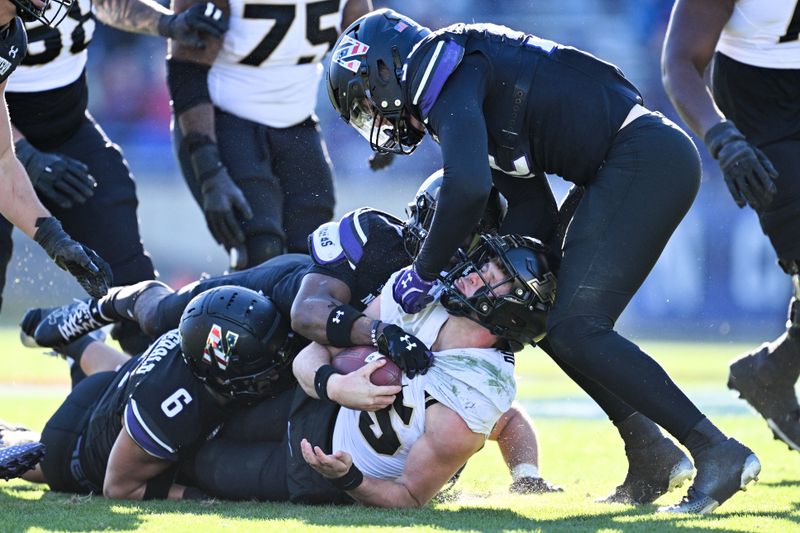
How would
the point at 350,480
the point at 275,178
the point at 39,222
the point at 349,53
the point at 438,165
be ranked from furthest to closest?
the point at 438,165, the point at 275,178, the point at 39,222, the point at 349,53, the point at 350,480

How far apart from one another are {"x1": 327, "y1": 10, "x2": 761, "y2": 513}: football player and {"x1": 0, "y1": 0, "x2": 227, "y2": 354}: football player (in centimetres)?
175

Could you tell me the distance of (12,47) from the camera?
4102 millimetres

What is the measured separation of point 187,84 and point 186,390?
2083 millimetres

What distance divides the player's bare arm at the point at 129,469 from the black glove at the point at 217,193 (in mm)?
1607

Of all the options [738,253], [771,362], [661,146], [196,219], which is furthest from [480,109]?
[196,219]

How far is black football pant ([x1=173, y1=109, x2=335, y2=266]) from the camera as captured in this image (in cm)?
562

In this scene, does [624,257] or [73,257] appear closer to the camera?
[624,257]

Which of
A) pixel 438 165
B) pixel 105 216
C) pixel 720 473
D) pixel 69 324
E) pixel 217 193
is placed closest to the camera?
pixel 720 473

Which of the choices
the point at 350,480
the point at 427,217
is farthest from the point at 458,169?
the point at 350,480

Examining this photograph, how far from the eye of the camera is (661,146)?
3.76 m

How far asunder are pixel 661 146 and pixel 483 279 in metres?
0.67

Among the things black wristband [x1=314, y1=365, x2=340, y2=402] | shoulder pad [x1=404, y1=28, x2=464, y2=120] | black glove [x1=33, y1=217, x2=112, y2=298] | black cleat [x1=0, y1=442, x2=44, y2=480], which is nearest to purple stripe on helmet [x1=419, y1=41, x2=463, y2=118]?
shoulder pad [x1=404, y1=28, x2=464, y2=120]

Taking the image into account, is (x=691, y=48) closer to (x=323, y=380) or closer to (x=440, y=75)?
→ (x=440, y=75)

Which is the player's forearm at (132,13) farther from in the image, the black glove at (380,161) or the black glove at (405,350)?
the black glove at (405,350)
